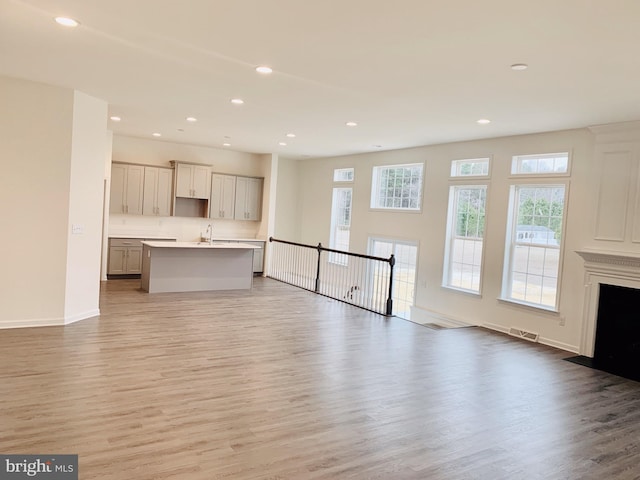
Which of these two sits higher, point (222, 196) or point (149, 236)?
point (222, 196)

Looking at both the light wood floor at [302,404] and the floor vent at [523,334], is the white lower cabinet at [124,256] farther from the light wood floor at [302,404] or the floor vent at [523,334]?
the floor vent at [523,334]

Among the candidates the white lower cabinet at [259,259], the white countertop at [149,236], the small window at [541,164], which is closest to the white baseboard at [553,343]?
the small window at [541,164]

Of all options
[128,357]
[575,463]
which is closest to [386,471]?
[575,463]

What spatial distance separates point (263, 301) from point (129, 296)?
7.24 ft

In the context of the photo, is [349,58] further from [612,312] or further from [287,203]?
[287,203]

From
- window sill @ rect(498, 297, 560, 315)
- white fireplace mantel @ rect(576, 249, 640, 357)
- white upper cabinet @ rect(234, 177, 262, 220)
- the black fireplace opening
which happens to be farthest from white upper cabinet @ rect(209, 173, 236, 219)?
the black fireplace opening

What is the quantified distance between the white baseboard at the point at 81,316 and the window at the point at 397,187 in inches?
224

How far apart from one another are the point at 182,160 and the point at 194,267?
3002 millimetres

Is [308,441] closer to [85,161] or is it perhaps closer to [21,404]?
[21,404]

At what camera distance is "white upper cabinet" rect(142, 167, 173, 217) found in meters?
9.78

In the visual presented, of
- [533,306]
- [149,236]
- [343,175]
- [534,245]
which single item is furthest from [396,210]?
[149,236]

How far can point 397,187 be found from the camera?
9492 millimetres

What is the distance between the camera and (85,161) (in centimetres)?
589

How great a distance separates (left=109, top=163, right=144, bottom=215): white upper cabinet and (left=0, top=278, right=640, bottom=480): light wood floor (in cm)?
366
